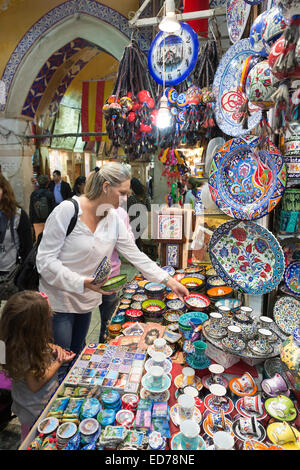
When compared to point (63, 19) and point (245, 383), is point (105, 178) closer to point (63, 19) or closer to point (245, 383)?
point (245, 383)

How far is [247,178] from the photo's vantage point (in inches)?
62.6

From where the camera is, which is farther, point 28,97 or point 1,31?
point 28,97

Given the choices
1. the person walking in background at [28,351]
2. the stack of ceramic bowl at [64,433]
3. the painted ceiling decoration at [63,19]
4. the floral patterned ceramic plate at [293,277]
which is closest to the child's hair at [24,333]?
the person walking in background at [28,351]

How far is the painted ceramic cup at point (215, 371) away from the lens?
127 centimetres

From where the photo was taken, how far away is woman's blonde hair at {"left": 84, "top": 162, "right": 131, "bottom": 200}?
62.9 inches

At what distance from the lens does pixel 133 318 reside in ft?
6.30

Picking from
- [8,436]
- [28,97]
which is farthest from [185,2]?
[28,97]

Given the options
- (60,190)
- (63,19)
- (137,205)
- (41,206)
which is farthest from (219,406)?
(63,19)

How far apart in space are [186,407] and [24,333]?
30.8 inches

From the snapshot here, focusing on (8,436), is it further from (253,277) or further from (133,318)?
(253,277)

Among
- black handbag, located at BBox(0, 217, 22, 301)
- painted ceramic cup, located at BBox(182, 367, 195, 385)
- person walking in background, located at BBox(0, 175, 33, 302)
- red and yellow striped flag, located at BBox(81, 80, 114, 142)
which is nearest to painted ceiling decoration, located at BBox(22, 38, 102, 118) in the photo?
red and yellow striped flag, located at BBox(81, 80, 114, 142)

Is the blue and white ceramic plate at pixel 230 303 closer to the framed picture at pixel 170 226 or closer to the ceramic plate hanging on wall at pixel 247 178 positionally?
the ceramic plate hanging on wall at pixel 247 178
